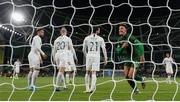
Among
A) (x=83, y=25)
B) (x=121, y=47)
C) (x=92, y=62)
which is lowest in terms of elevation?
(x=92, y=62)

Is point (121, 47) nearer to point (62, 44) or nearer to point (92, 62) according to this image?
point (92, 62)

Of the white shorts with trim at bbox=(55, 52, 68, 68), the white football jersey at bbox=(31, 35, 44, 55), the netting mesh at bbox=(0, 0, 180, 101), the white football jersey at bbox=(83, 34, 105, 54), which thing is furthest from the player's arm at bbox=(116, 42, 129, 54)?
the white football jersey at bbox=(31, 35, 44, 55)

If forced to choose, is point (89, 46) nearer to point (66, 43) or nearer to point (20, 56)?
point (66, 43)

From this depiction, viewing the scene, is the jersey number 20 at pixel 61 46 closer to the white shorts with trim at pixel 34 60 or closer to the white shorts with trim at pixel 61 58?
the white shorts with trim at pixel 61 58

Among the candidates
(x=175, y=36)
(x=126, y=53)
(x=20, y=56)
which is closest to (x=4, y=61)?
(x=20, y=56)

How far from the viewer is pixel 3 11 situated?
2116cm

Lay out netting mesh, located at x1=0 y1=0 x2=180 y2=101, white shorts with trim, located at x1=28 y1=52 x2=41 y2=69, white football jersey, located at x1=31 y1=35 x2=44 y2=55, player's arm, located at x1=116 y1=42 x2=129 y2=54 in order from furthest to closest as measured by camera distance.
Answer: white shorts with trim, located at x1=28 y1=52 x2=41 y2=69
white football jersey, located at x1=31 y1=35 x2=44 y2=55
netting mesh, located at x1=0 y1=0 x2=180 y2=101
player's arm, located at x1=116 y1=42 x2=129 y2=54

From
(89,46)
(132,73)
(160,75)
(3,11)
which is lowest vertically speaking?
(160,75)

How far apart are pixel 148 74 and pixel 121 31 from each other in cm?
1510

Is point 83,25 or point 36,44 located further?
point 36,44

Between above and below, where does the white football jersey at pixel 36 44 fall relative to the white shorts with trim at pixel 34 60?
above

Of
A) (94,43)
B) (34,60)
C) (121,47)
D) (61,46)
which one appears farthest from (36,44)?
(121,47)

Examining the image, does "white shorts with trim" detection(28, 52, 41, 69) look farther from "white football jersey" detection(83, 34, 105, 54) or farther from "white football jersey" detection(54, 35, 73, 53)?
"white football jersey" detection(83, 34, 105, 54)

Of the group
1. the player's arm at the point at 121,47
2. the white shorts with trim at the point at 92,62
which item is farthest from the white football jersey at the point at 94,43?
the player's arm at the point at 121,47
